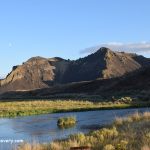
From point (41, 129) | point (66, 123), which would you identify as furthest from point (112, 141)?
point (66, 123)

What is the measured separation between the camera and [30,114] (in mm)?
65000

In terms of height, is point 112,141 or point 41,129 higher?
point 112,141

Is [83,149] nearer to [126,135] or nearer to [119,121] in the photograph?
[126,135]

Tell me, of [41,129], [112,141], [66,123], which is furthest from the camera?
[66,123]

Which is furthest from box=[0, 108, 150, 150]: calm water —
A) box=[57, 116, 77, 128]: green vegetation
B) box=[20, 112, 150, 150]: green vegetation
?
box=[20, 112, 150, 150]: green vegetation

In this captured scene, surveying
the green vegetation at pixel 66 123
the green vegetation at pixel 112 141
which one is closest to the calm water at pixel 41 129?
the green vegetation at pixel 66 123

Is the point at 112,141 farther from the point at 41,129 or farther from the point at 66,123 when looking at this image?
the point at 66,123

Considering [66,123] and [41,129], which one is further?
[66,123]

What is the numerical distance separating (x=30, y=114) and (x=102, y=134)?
39842mm

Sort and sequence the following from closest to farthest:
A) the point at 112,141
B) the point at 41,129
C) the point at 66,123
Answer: the point at 112,141 < the point at 41,129 < the point at 66,123

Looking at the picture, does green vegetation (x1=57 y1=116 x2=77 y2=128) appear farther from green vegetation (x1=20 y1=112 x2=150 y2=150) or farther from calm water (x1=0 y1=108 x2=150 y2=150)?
green vegetation (x1=20 y1=112 x2=150 y2=150)

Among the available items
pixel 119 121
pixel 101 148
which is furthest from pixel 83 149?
pixel 119 121

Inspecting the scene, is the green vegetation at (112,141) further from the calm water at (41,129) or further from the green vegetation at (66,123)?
the green vegetation at (66,123)

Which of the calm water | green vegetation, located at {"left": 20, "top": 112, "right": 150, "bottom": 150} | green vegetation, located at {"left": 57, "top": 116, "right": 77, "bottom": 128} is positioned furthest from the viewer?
green vegetation, located at {"left": 57, "top": 116, "right": 77, "bottom": 128}
